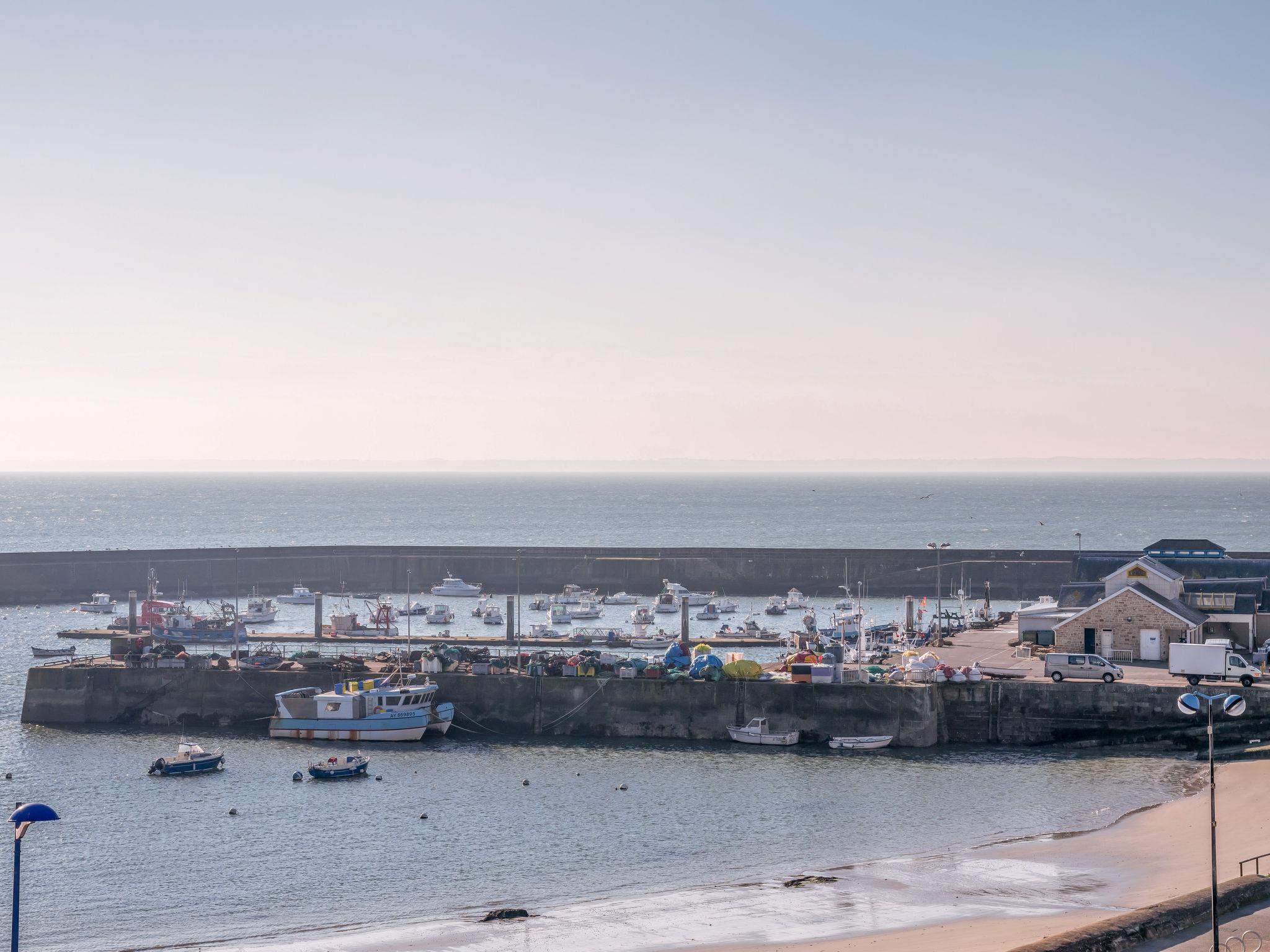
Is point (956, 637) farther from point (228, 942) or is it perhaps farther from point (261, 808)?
point (228, 942)

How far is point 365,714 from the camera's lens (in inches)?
2677

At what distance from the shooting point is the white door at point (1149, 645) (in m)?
69.6

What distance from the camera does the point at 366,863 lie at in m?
47.6

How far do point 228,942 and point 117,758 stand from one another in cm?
2832

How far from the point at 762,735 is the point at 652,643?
40.3 m

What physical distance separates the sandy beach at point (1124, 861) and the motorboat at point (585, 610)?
76.0m

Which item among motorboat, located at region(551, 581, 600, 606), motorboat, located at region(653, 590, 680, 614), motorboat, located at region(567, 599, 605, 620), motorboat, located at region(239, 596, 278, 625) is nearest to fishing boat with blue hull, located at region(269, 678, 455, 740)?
motorboat, located at region(239, 596, 278, 625)

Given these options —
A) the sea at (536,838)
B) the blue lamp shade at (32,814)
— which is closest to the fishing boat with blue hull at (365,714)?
the sea at (536,838)

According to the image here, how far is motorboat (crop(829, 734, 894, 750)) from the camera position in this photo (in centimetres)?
6325

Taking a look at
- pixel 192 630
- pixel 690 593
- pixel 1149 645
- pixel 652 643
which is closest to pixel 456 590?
pixel 690 593

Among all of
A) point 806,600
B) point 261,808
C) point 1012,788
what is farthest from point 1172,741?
point 806,600

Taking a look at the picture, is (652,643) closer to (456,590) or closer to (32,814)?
(456,590)

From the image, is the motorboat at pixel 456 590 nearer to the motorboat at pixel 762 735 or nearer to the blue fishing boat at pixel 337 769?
the motorboat at pixel 762 735

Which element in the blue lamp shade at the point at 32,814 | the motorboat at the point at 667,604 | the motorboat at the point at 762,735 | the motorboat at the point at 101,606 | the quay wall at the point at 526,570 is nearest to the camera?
the blue lamp shade at the point at 32,814
